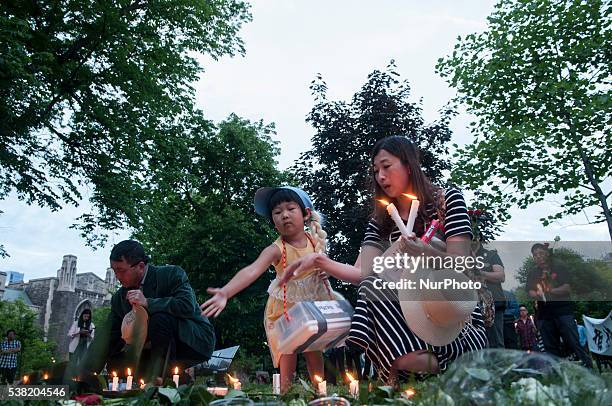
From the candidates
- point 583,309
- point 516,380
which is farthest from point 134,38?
point 583,309

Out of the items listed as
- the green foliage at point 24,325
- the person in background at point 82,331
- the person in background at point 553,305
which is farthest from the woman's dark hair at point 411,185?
the green foliage at point 24,325

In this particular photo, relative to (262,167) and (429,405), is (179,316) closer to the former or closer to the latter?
(429,405)

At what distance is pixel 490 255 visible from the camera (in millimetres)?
8172

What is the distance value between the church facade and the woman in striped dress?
6152 centimetres

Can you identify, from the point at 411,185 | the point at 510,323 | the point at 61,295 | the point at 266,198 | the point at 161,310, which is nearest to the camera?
the point at 411,185

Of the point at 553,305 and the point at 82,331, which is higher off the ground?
the point at 553,305

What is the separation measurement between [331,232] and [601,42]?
383 inches

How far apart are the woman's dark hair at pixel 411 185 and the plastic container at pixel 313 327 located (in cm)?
Answer: 97

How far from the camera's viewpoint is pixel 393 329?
302 centimetres

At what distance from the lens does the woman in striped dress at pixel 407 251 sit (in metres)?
2.94

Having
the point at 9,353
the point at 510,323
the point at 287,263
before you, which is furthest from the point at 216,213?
the point at 287,263

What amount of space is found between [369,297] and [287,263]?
7.44 ft

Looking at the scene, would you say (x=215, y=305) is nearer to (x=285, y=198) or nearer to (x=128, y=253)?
(x=285, y=198)

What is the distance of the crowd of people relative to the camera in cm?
294
